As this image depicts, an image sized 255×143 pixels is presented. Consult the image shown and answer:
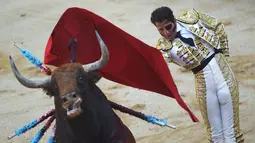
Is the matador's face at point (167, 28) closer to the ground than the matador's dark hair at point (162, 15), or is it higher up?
closer to the ground

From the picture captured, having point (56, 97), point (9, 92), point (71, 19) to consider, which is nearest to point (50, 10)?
point (9, 92)

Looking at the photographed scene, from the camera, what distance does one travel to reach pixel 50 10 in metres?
9.78

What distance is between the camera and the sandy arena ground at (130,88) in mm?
5918

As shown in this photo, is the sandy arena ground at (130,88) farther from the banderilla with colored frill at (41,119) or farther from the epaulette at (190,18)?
the epaulette at (190,18)

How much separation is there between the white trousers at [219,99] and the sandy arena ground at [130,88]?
1086 mm

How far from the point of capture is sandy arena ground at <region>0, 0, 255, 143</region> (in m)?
5.92

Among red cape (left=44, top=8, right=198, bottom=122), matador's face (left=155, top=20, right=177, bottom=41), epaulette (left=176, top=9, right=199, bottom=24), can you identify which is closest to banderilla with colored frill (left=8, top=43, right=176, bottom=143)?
red cape (left=44, top=8, right=198, bottom=122)

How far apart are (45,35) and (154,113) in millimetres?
3180

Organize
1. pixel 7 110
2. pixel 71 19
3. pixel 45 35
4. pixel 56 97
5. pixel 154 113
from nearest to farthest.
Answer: pixel 56 97 → pixel 71 19 → pixel 154 113 → pixel 7 110 → pixel 45 35

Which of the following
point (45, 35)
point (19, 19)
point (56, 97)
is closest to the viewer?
point (56, 97)

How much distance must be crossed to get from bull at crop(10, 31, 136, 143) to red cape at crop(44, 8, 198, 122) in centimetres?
51

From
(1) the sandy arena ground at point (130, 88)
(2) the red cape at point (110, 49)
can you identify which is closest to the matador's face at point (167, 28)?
(2) the red cape at point (110, 49)

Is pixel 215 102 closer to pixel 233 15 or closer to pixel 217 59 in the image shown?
pixel 217 59

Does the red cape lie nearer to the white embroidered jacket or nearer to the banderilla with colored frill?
the white embroidered jacket
